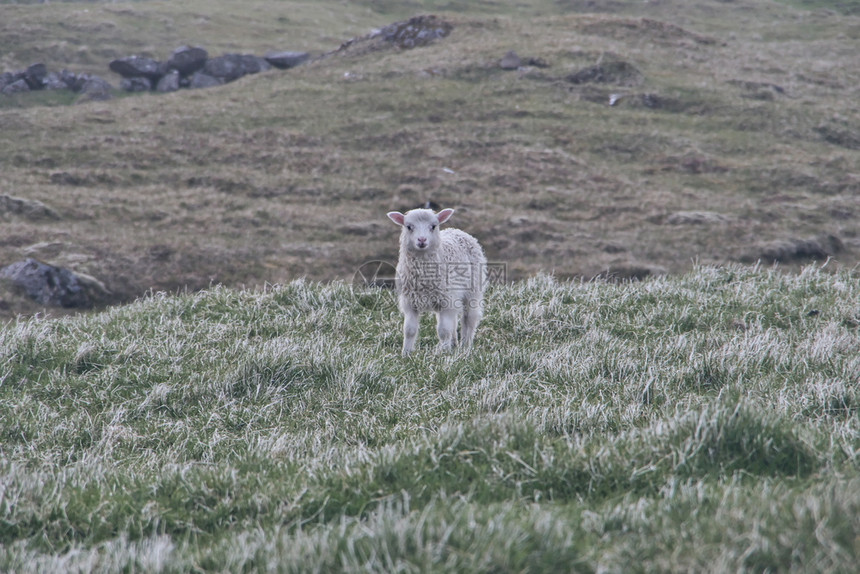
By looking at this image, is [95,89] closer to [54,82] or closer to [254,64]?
[54,82]

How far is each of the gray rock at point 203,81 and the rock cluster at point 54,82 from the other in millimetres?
5684

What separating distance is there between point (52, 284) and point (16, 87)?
37.2 metres

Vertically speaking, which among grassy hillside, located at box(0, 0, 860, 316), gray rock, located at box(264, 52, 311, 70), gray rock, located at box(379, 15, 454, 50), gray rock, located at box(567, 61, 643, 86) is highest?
gray rock, located at box(379, 15, 454, 50)

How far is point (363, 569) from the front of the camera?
9.54ft

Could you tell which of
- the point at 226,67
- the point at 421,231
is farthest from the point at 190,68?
the point at 421,231

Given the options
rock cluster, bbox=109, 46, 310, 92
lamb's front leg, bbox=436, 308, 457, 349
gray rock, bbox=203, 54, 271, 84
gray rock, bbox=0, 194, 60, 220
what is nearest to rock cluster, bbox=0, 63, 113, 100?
rock cluster, bbox=109, 46, 310, 92

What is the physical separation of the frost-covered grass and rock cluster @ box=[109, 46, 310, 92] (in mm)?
50145

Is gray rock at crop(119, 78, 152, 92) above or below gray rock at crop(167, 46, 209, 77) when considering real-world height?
below

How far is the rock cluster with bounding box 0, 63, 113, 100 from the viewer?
51.2m

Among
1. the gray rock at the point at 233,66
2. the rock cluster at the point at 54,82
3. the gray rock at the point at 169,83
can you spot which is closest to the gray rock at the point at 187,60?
the gray rock at the point at 233,66

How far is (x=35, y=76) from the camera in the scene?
52.8 metres

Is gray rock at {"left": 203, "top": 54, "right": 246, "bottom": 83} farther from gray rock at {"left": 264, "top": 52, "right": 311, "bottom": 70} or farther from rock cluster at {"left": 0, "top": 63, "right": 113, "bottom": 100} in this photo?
rock cluster at {"left": 0, "top": 63, "right": 113, "bottom": 100}

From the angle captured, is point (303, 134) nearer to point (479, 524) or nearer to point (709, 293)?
point (709, 293)

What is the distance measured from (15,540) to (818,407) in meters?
5.05
